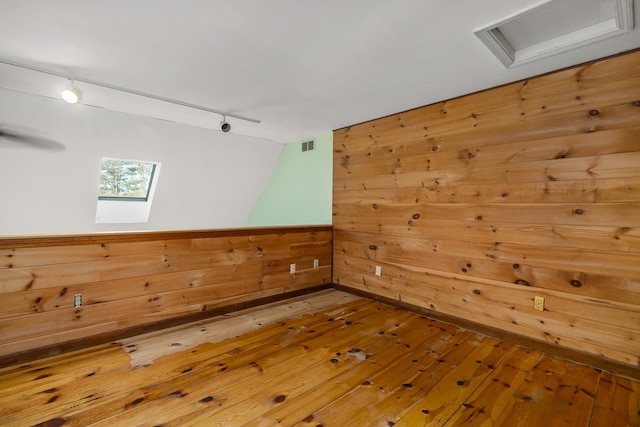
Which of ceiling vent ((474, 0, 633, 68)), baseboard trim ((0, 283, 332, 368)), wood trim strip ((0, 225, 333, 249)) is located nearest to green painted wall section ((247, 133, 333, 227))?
wood trim strip ((0, 225, 333, 249))

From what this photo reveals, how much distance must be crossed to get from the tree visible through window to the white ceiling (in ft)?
4.85

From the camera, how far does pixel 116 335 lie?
2619mm

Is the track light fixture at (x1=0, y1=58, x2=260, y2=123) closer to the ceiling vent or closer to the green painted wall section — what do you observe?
the green painted wall section

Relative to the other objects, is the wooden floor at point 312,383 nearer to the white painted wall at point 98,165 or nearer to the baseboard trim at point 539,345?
the baseboard trim at point 539,345

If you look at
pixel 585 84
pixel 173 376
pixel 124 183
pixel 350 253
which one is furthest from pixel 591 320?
pixel 124 183

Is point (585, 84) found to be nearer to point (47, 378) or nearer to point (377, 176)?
point (377, 176)

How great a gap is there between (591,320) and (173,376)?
121 inches

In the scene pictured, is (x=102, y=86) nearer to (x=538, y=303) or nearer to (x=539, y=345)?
(x=538, y=303)

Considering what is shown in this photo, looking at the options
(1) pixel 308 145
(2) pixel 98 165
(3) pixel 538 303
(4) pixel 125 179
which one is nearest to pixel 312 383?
(3) pixel 538 303

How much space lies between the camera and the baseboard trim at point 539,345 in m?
2.13

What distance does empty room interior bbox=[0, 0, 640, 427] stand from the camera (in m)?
1.77

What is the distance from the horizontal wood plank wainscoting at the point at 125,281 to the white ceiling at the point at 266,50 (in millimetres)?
1413

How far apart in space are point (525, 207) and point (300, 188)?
10.3 ft

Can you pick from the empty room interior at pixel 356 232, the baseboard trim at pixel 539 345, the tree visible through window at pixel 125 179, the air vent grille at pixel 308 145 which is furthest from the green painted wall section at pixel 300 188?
the tree visible through window at pixel 125 179
